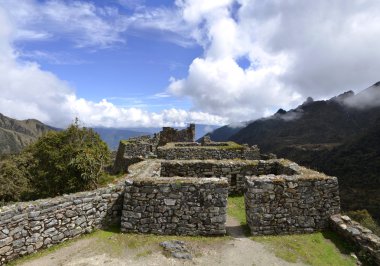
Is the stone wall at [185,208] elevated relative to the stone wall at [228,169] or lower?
lower

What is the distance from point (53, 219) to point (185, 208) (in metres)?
5.10

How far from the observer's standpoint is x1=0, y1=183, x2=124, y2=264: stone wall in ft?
35.8

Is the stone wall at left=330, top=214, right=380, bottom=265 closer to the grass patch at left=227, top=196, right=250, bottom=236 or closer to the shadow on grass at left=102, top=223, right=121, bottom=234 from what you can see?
the grass patch at left=227, top=196, right=250, bottom=236

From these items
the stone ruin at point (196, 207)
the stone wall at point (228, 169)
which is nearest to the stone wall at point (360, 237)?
the stone ruin at point (196, 207)

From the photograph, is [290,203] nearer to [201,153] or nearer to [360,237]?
[360,237]

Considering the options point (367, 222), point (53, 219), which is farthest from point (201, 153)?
point (53, 219)

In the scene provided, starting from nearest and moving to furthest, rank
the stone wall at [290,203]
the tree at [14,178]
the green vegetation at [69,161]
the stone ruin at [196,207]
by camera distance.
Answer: the stone ruin at [196,207], the stone wall at [290,203], the green vegetation at [69,161], the tree at [14,178]

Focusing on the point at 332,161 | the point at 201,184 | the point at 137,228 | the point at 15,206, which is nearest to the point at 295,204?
the point at 201,184

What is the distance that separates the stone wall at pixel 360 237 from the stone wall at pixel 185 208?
4878mm

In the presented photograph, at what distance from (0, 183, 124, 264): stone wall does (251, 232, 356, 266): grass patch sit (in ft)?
20.9

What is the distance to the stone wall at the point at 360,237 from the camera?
11.7 metres

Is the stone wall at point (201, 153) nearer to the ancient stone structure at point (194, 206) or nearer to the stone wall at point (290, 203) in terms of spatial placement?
the ancient stone structure at point (194, 206)

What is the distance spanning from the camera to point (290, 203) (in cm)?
1394

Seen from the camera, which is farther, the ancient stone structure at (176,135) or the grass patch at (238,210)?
the ancient stone structure at (176,135)
